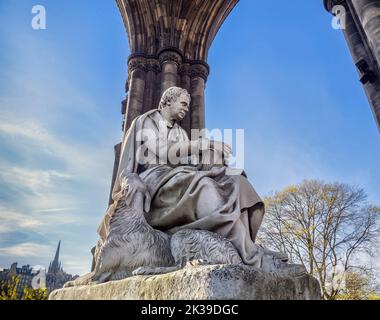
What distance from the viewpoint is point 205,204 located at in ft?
6.41

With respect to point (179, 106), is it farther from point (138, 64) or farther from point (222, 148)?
point (138, 64)

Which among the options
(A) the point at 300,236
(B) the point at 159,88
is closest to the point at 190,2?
(B) the point at 159,88

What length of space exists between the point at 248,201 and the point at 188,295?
38.5 inches

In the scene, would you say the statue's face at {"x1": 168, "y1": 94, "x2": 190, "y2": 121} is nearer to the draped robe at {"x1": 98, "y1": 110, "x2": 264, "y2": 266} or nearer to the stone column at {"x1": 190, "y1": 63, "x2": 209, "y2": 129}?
the draped robe at {"x1": 98, "y1": 110, "x2": 264, "y2": 266}

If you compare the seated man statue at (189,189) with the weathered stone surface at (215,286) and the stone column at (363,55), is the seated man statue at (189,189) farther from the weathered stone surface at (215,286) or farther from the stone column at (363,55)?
the stone column at (363,55)

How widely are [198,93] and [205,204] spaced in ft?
19.8

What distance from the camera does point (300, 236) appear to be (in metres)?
12.9

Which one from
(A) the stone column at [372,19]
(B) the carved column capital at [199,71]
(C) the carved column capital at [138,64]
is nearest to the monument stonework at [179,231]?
(A) the stone column at [372,19]

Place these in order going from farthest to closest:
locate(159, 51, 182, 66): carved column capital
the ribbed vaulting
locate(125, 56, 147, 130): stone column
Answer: the ribbed vaulting < locate(159, 51, 182, 66): carved column capital < locate(125, 56, 147, 130): stone column

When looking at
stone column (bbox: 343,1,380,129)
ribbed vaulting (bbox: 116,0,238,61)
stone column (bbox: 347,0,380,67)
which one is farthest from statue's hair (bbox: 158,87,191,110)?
stone column (bbox: 343,1,380,129)

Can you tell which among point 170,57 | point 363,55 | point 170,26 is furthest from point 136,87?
point 363,55

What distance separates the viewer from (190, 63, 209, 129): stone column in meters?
7.22

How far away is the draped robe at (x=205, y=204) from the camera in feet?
6.13

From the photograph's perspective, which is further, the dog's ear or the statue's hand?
the statue's hand
